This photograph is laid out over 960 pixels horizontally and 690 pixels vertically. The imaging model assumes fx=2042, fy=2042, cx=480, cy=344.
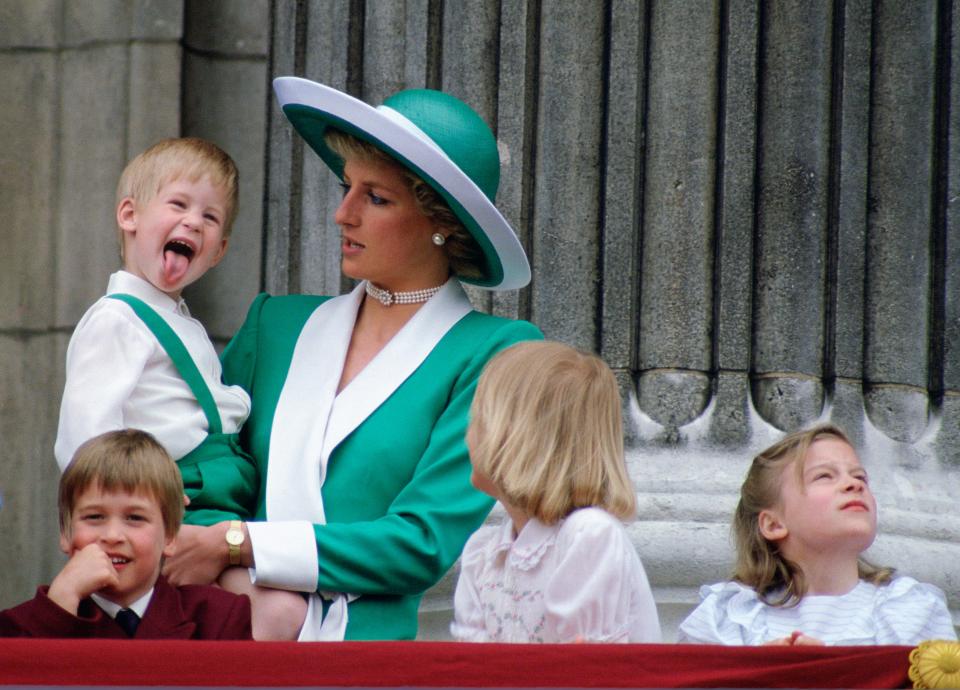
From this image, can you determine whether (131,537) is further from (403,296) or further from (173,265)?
(403,296)

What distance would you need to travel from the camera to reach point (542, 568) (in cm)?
331

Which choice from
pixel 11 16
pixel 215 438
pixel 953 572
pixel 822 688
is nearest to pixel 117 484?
pixel 215 438

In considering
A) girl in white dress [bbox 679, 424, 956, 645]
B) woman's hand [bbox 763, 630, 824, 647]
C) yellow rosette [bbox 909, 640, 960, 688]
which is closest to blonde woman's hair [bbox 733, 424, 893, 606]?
girl in white dress [bbox 679, 424, 956, 645]

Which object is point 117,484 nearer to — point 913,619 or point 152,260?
point 152,260

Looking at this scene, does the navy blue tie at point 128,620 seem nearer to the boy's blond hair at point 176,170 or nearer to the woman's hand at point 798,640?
the boy's blond hair at point 176,170

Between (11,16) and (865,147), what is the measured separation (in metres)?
2.50

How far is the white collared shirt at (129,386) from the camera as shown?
3.53 metres

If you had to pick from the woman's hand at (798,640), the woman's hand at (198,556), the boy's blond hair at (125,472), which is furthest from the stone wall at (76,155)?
the woman's hand at (798,640)

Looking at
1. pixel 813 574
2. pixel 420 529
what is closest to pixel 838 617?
pixel 813 574

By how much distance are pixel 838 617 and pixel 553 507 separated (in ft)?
2.06

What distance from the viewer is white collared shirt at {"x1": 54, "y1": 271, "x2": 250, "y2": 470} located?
11.6 ft

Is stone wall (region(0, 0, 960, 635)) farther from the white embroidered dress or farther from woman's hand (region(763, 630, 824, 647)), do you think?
woman's hand (region(763, 630, 824, 647))

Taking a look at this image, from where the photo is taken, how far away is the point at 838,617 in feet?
11.8

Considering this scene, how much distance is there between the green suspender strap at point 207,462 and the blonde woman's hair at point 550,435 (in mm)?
491
